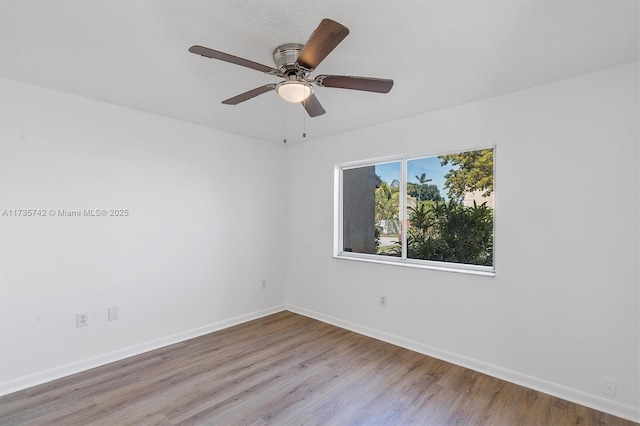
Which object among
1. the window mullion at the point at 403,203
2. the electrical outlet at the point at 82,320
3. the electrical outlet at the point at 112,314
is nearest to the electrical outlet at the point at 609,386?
the window mullion at the point at 403,203

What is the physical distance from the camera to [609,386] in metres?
2.17

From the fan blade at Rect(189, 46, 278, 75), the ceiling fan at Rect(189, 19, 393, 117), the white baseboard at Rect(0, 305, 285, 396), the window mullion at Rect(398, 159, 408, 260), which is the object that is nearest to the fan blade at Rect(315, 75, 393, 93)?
the ceiling fan at Rect(189, 19, 393, 117)

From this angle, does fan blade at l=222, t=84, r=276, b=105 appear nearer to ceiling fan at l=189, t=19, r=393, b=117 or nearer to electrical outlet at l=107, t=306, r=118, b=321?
ceiling fan at l=189, t=19, r=393, b=117

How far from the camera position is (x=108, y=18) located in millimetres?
1670

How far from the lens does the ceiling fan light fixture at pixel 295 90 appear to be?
178 cm

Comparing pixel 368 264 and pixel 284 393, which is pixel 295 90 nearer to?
pixel 284 393

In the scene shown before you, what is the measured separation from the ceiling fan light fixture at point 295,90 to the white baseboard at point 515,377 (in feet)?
8.69

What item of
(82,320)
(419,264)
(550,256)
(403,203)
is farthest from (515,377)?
(82,320)

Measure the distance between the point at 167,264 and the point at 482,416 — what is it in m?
3.13

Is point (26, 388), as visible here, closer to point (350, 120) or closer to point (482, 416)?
point (482, 416)

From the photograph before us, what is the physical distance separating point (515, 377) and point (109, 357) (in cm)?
360

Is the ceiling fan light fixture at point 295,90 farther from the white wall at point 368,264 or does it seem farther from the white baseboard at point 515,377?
the white baseboard at point 515,377

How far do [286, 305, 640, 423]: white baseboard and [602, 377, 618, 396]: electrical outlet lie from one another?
56 mm

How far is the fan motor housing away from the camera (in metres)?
1.80
